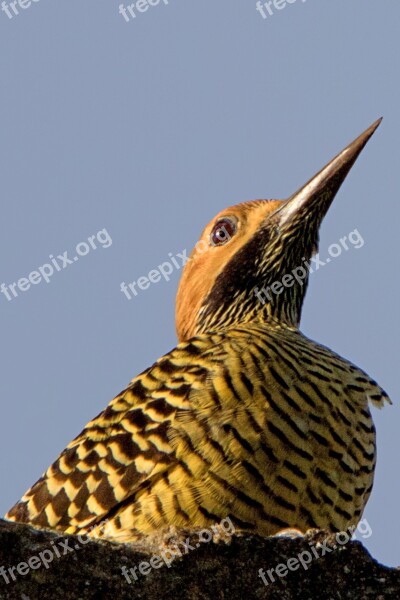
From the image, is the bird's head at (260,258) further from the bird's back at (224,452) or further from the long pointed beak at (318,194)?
the bird's back at (224,452)

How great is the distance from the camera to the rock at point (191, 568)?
339 centimetres

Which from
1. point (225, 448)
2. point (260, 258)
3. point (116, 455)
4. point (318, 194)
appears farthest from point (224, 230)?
point (225, 448)

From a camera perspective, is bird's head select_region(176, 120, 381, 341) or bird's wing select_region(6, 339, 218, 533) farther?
bird's head select_region(176, 120, 381, 341)

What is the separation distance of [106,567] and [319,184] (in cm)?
507

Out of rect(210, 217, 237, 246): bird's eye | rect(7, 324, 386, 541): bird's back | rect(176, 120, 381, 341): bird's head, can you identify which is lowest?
rect(7, 324, 386, 541): bird's back

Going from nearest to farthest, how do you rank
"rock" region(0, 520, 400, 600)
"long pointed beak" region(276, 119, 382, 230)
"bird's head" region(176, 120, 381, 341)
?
"rock" region(0, 520, 400, 600), "long pointed beak" region(276, 119, 382, 230), "bird's head" region(176, 120, 381, 341)

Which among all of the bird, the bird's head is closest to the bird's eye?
the bird's head

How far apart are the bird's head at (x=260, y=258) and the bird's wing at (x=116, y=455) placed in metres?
1.64

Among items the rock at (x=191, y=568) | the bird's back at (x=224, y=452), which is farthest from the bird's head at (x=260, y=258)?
the rock at (x=191, y=568)

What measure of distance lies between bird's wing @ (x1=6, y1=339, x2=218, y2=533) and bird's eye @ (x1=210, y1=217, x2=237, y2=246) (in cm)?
183

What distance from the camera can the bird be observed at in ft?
18.0

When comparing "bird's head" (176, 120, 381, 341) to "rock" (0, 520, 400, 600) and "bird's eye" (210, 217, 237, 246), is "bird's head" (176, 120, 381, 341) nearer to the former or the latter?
"bird's eye" (210, 217, 237, 246)

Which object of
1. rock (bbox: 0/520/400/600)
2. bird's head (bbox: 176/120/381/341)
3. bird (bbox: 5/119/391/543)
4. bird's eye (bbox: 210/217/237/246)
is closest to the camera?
rock (bbox: 0/520/400/600)

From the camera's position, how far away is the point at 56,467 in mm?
6434
